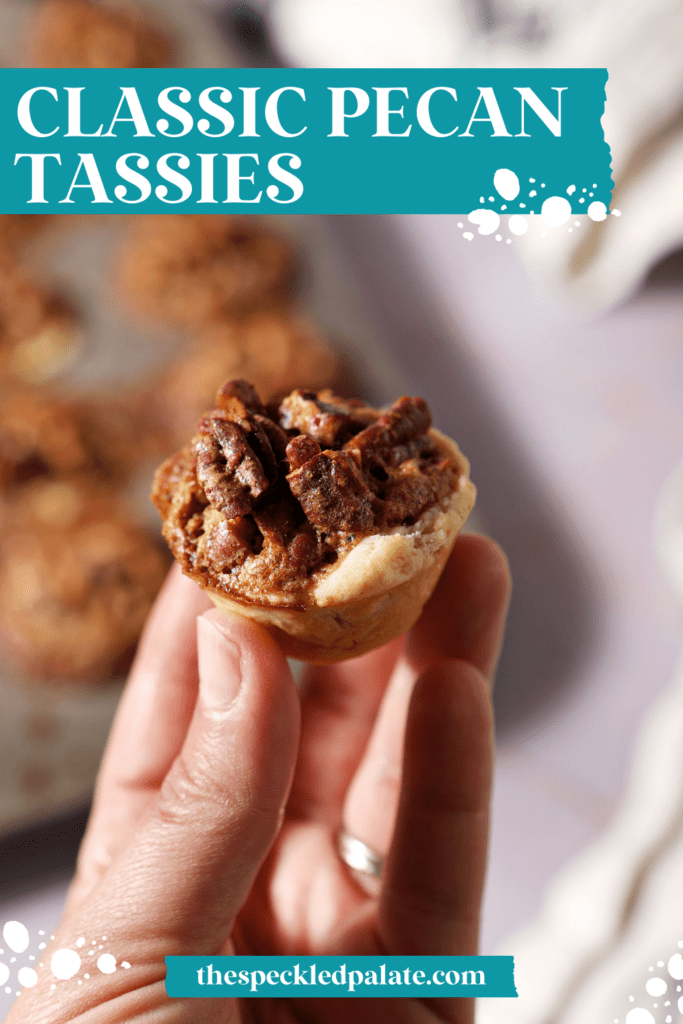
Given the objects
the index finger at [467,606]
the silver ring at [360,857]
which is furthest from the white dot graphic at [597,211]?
the silver ring at [360,857]

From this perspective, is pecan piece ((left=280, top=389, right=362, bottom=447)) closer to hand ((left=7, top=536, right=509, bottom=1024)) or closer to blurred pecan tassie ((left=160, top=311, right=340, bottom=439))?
hand ((left=7, top=536, right=509, bottom=1024))

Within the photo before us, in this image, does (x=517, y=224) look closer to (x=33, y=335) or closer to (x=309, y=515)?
(x=33, y=335)

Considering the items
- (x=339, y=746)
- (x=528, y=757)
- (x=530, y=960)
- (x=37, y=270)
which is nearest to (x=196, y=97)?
(x=37, y=270)

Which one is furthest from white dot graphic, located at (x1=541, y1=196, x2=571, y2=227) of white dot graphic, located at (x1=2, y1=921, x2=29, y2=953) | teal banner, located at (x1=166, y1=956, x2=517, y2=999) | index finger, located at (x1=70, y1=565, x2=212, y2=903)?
white dot graphic, located at (x1=2, y1=921, x2=29, y2=953)

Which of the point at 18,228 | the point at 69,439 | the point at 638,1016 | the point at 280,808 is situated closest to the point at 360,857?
the point at 280,808

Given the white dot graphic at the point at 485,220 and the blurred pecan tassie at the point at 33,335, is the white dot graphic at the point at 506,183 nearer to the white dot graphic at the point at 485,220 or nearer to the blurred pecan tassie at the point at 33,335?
the white dot graphic at the point at 485,220

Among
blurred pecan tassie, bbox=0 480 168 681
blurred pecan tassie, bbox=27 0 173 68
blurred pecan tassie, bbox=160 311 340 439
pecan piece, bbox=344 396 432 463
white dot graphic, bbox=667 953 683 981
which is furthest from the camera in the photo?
blurred pecan tassie, bbox=27 0 173 68
